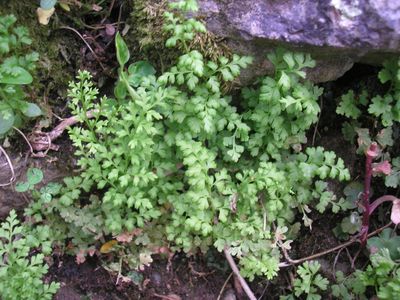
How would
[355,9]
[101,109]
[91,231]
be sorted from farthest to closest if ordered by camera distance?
[91,231]
[101,109]
[355,9]

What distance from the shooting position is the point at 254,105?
8.64 feet

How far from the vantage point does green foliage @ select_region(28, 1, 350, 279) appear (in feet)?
7.98

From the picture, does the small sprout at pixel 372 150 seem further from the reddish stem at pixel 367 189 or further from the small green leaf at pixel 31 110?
the small green leaf at pixel 31 110

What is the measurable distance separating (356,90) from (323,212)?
2.42 feet

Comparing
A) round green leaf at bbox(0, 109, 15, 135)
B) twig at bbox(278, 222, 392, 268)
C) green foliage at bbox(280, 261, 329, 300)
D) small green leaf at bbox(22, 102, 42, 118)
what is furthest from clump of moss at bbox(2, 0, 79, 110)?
green foliage at bbox(280, 261, 329, 300)

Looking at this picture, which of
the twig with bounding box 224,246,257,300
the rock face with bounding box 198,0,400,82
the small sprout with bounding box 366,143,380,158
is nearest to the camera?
the rock face with bounding box 198,0,400,82

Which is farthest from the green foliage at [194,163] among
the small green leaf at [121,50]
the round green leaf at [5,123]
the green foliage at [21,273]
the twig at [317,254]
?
the round green leaf at [5,123]

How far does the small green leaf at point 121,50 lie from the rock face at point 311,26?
0.44 m

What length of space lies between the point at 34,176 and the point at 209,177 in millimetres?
960

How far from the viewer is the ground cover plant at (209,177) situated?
8.00 ft

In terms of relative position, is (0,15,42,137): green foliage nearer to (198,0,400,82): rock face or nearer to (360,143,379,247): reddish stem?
(198,0,400,82): rock face

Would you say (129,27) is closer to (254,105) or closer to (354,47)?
(254,105)

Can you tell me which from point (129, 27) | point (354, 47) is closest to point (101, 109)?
point (129, 27)

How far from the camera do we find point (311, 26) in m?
2.32
